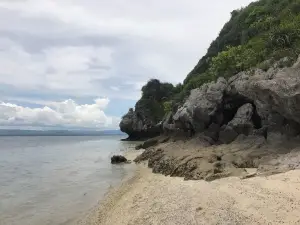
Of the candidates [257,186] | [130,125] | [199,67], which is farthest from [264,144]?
[130,125]

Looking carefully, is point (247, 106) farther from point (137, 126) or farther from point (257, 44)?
point (137, 126)

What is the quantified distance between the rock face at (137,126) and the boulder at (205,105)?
50981mm

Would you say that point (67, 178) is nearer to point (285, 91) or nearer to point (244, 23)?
point (285, 91)

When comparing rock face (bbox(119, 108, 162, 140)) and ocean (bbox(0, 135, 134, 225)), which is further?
rock face (bbox(119, 108, 162, 140))

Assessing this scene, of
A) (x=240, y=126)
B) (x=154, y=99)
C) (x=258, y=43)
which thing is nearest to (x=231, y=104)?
(x=240, y=126)

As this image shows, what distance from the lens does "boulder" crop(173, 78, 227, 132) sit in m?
34.9

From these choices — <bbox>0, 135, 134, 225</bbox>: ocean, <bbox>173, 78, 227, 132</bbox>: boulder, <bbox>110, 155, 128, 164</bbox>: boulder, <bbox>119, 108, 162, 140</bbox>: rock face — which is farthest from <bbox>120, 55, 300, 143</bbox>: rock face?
<bbox>119, 108, 162, 140</bbox>: rock face

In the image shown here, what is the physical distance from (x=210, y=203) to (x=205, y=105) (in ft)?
68.3

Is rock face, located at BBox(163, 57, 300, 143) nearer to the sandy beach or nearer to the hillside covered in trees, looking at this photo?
the hillside covered in trees

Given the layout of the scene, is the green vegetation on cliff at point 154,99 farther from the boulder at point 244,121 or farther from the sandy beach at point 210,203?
the sandy beach at point 210,203

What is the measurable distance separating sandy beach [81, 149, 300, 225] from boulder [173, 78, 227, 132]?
1434 centimetres

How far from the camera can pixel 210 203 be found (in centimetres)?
1549

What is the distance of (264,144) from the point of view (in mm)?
26234

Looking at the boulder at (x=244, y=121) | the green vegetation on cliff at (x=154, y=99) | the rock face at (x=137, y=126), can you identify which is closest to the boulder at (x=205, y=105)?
the boulder at (x=244, y=121)
